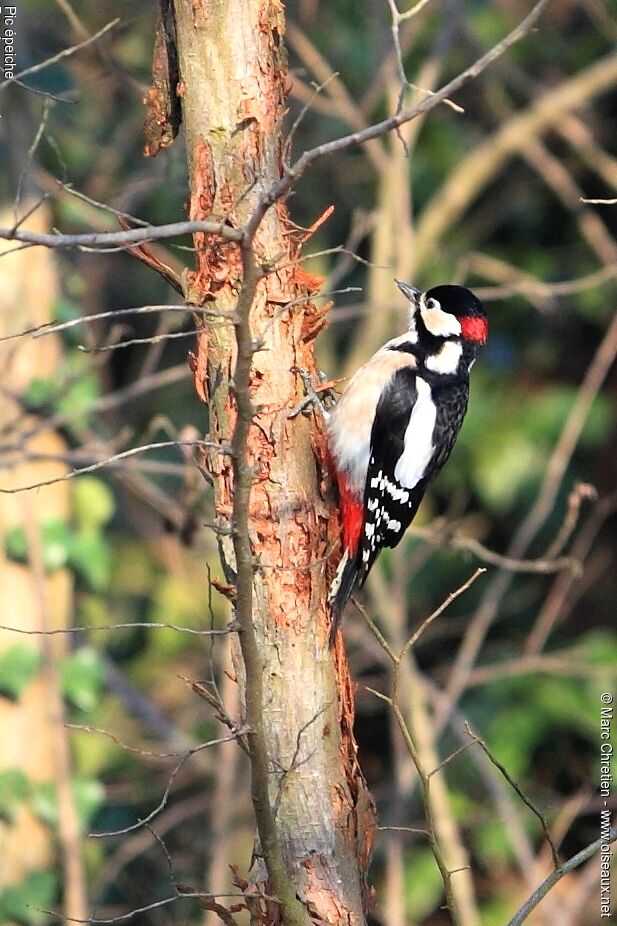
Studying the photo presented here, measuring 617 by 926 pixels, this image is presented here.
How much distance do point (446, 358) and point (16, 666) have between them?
1948 millimetres

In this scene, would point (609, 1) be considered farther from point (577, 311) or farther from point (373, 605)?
point (373, 605)

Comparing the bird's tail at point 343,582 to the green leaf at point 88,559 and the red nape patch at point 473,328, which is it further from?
the green leaf at point 88,559

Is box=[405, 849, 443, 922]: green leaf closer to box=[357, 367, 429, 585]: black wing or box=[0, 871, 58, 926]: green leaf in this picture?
box=[0, 871, 58, 926]: green leaf

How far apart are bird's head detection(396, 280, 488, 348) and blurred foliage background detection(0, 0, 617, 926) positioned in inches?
23.2

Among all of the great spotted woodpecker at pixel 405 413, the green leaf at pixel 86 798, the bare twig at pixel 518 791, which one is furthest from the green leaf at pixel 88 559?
the bare twig at pixel 518 791

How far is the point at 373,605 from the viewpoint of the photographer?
17.9ft

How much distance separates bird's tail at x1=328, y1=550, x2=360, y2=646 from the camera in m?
2.90

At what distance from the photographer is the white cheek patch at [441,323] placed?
3.80 metres

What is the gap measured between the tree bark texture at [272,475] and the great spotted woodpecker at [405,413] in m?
0.54

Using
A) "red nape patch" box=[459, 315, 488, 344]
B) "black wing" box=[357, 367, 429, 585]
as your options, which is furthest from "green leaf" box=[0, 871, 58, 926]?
"red nape patch" box=[459, 315, 488, 344]

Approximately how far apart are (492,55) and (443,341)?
2.05m

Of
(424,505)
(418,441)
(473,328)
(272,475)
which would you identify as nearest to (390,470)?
(418,441)

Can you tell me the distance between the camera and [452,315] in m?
3.80

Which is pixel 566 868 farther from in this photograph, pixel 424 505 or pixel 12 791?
pixel 424 505
